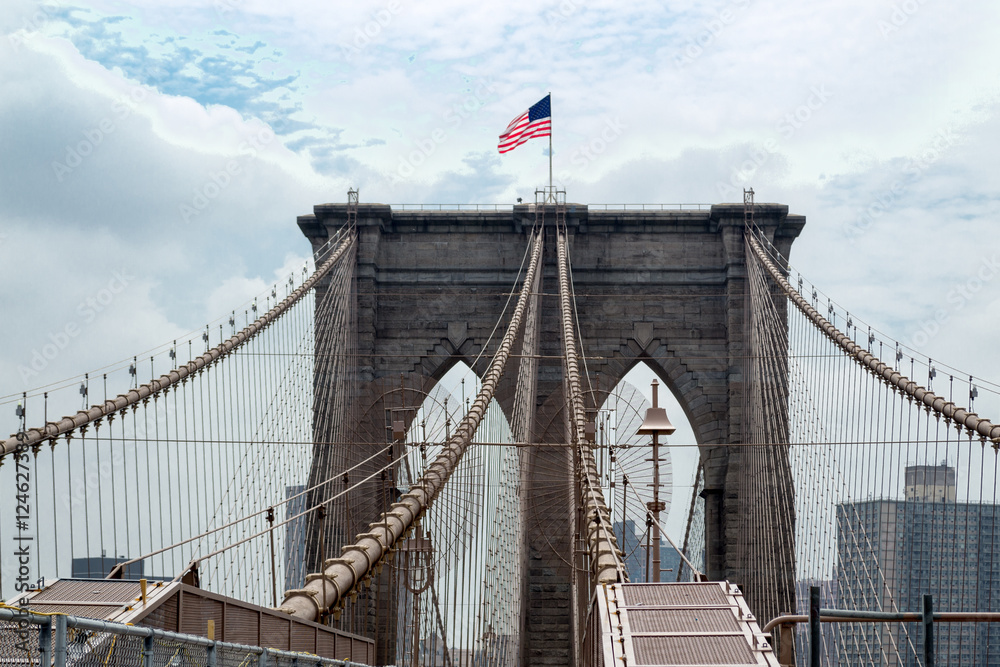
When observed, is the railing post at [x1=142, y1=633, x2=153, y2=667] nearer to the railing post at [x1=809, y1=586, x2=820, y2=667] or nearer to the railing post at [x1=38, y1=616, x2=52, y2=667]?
the railing post at [x1=38, y1=616, x2=52, y2=667]

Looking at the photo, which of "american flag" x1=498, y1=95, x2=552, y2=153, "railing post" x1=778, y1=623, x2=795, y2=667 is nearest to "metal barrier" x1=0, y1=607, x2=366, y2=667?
"railing post" x1=778, y1=623, x2=795, y2=667

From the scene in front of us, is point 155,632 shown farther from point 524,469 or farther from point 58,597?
point 524,469

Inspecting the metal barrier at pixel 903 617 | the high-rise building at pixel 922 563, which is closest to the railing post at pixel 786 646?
the metal barrier at pixel 903 617

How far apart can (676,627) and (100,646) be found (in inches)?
106

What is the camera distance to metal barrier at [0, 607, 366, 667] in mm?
4207

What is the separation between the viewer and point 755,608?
2572 cm

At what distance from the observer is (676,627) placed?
20.2 ft

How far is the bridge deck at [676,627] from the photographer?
5.84 metres

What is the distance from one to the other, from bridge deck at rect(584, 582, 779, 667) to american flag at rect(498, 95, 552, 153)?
24.2 metres

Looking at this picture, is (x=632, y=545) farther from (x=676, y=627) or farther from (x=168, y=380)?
(x=676, y=627)

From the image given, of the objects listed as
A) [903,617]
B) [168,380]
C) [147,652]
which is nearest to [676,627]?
[903,617]

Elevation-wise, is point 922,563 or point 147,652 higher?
point 147,652

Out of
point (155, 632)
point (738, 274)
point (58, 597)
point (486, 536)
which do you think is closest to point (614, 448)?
point (486, 536)

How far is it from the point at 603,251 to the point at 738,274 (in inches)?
118
